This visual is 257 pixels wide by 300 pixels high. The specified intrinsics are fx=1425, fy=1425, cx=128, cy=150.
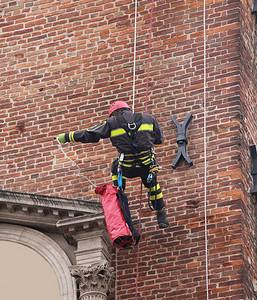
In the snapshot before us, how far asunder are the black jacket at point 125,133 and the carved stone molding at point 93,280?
6.04ft

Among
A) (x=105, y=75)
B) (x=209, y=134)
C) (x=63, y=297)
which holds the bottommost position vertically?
(x=63, y=297)

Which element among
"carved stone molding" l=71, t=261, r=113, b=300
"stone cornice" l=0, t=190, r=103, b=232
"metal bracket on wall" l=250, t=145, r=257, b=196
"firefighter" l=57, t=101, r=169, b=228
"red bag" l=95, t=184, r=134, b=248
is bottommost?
"carved stone molding" l=71, t=261, r=113, b=300

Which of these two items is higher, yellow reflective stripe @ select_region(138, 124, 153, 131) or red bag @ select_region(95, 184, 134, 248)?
yellow reflective stripe @ select_region(138, 124, 153, 131)

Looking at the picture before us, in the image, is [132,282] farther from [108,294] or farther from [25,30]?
[25,30]

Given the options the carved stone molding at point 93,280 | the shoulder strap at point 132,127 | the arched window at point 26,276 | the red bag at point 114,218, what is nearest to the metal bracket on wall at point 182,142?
the shoulder strap at point 132,127

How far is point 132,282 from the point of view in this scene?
73.8 feet

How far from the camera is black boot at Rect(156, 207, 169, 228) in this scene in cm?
2200

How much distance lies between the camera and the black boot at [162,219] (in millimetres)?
22000

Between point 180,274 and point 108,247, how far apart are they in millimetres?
1204

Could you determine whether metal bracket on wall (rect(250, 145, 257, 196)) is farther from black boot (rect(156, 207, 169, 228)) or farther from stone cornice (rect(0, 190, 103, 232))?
stone cornice (rect(0, 190, 103, 232))

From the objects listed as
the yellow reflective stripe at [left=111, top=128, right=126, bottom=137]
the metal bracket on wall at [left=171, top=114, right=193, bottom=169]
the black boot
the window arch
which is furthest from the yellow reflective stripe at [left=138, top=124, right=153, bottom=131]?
the window arch

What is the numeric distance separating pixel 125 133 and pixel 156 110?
2.14m

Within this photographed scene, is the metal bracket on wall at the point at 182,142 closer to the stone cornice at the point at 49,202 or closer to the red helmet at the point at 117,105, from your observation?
the red helmet at the point at 117,105

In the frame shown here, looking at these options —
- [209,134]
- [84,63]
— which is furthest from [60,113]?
[209,134]
